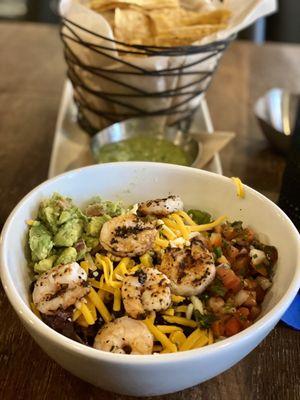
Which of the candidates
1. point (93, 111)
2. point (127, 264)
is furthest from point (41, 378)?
point (93, 111)

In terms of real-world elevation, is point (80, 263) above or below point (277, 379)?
above

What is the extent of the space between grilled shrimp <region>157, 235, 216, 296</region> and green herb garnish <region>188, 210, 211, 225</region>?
15cm

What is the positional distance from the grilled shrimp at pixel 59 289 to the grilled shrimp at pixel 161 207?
23cm

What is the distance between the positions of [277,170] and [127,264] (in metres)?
0.77

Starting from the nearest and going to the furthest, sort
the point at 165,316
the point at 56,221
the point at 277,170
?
the point at 165,316 < the point at 56,221 < the point at 277,170

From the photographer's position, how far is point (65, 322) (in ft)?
2.84

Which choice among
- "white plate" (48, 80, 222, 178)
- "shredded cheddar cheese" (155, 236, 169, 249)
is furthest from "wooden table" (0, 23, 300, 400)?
"shredded cheddar cheese" (155, 236, 169, 249)

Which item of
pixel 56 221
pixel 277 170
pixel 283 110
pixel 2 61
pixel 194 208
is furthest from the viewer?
pixel 2 61

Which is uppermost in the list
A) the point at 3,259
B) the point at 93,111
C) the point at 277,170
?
the point at 3,259

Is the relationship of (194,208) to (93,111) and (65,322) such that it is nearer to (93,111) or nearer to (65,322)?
(65,322)

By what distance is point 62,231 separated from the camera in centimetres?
101

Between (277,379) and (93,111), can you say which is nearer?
(277,379)

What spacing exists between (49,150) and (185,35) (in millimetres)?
531

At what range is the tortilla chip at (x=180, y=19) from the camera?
60.2 inches
